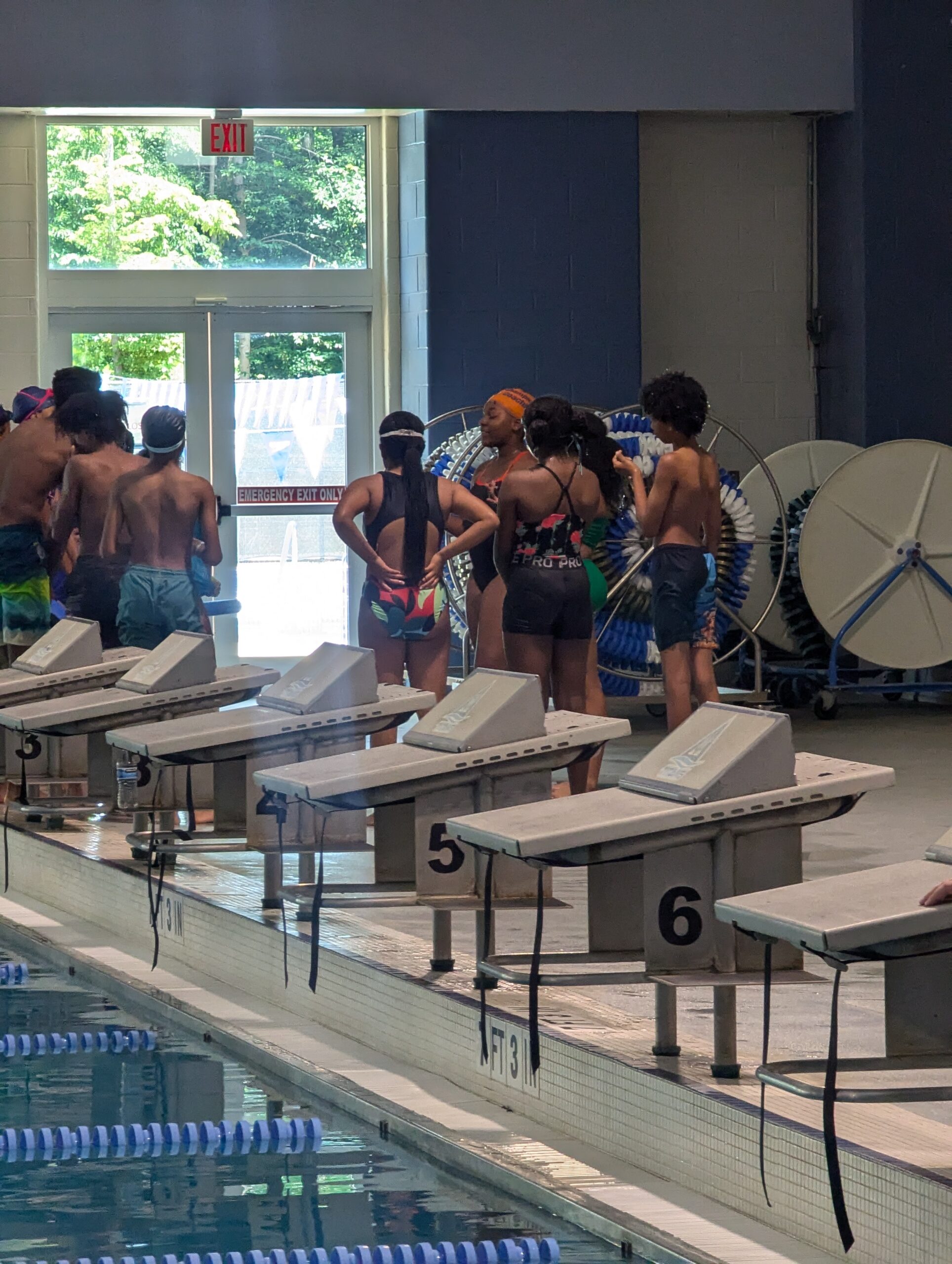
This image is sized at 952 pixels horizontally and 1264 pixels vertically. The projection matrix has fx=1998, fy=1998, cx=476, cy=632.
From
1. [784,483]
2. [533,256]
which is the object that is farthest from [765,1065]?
[533,256]

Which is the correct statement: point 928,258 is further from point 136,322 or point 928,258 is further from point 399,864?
point 399,864

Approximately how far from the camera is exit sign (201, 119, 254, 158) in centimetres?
1121

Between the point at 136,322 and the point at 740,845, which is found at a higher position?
the point at 136,322

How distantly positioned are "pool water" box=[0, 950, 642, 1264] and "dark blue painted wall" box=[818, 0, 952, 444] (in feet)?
27.2

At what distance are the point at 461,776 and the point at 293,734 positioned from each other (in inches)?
34.1

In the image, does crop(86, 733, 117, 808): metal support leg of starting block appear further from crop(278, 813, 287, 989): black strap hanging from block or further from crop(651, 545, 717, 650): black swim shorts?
crop(651, 545, 717, 650): black swim shorts

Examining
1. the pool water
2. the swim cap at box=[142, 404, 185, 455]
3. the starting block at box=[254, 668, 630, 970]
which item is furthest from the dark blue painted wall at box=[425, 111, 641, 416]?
the pool water

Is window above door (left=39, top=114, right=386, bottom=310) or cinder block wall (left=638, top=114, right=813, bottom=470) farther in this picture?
cinder block wall (left=638, top=114, right=813, bottom=470)

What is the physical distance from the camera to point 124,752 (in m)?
6.35

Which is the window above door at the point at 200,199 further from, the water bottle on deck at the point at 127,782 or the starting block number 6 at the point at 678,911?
the starting block number 6 at the point at 678,911

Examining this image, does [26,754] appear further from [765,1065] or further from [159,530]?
[765,1065]

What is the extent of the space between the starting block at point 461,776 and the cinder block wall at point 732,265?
25.6 ft

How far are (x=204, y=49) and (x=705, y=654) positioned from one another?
557 cm

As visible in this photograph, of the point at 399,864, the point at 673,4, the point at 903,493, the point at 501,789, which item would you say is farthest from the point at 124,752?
the point at 673,4
